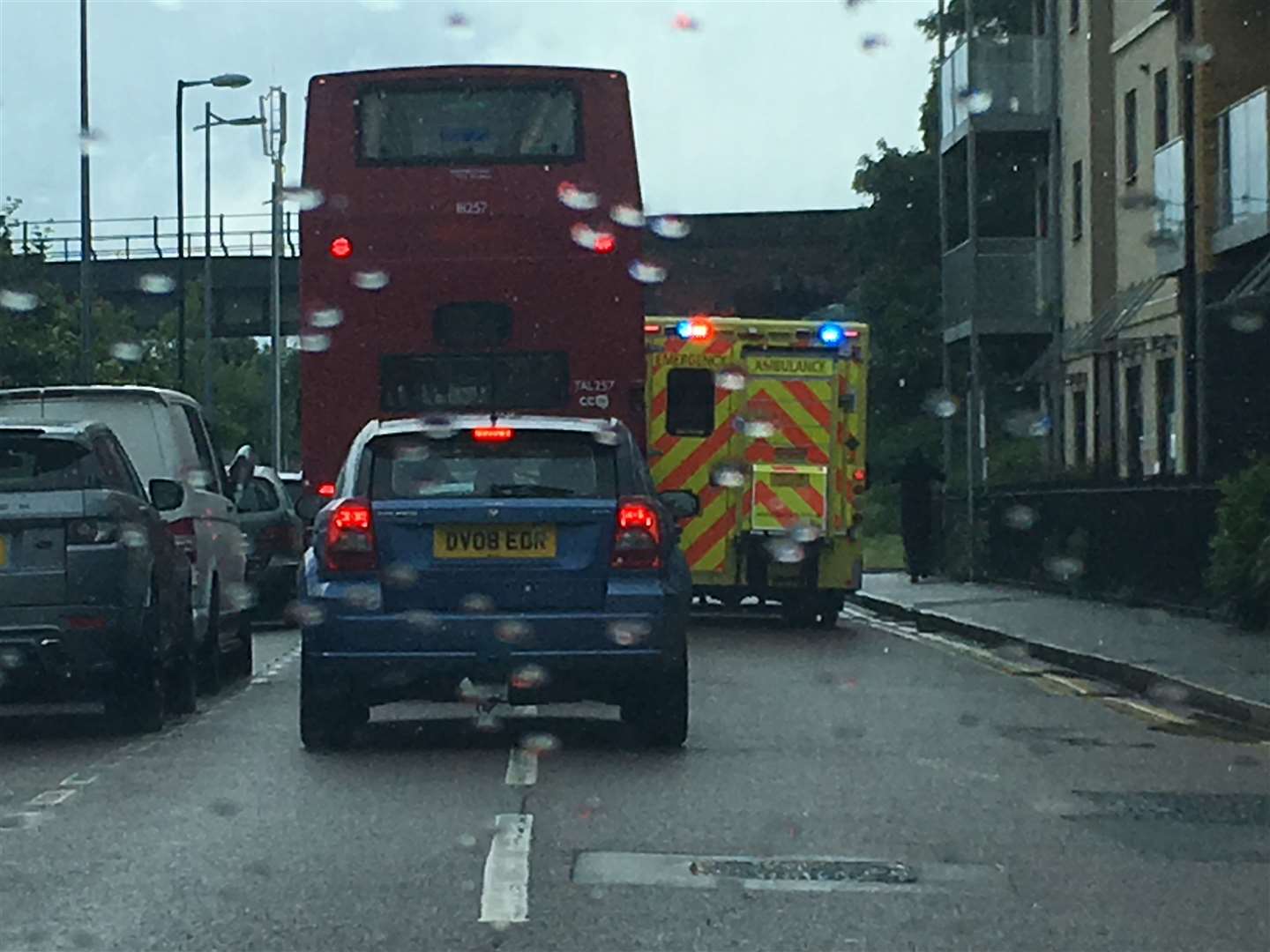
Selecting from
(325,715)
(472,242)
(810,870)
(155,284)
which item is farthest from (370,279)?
(155,284)

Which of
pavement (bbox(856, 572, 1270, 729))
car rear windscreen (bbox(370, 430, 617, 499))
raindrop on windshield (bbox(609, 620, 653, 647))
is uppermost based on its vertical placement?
car rear windscreen (bbox(370, 430, 617, 499))

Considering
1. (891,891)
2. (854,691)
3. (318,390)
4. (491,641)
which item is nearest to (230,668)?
(318,390)

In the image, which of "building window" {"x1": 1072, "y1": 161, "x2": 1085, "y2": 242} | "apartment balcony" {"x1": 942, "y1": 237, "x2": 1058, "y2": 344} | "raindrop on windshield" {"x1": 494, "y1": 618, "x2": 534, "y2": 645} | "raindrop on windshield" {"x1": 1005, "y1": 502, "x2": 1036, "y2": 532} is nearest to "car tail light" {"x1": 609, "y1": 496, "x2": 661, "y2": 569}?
"raindrop on windshield" {"x1": 494, "y1": 618, "x2": 534, "y2": 645}

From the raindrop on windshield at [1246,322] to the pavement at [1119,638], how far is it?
4010mm

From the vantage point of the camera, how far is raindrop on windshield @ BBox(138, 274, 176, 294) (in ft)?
237

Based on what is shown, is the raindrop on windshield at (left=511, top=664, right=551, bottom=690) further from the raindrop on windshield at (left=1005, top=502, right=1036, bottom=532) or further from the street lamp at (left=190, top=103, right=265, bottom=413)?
the street lamp at (left=190, top=103, right=265, bottom=413)

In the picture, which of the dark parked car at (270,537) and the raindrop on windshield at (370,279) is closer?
the raindrop on windshield at (370,279)

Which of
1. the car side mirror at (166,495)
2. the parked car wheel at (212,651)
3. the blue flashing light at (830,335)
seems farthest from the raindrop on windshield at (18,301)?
the car side mirror at (166,495)

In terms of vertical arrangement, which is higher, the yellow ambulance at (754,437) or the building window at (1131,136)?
the building window at (1131,136)

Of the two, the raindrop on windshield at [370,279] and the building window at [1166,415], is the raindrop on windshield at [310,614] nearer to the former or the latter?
the raindrop on windshield at [370,279]

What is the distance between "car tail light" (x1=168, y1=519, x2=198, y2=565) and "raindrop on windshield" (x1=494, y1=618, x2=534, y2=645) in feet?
14.1

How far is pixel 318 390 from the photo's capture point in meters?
23.1

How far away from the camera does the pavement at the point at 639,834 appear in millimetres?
8789

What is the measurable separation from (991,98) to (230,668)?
1191 inches
